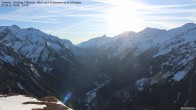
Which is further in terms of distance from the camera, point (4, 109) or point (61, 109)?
point (61, 109)

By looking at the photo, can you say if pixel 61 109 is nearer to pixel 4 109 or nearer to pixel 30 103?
pixel 30 103

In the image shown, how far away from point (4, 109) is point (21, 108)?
3589mm

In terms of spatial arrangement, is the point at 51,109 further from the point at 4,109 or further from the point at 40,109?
the point at 4,109

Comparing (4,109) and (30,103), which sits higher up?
(4,109)

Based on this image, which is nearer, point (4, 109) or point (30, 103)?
point (4, 109)

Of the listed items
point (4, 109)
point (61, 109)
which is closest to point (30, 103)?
point (61, 109)

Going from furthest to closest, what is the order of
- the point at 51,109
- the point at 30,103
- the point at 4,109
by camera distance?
the point at 30,103
the point at 51,109
the point at 4,109

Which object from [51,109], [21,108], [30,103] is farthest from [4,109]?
[30,103]

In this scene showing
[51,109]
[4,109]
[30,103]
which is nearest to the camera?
[4,109]

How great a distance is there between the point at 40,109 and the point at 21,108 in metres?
3.09

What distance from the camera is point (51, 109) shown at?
54.2 m

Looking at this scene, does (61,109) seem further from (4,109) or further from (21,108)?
(4,109)

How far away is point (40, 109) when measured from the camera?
2041 inches

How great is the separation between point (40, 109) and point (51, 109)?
277 centimetres
